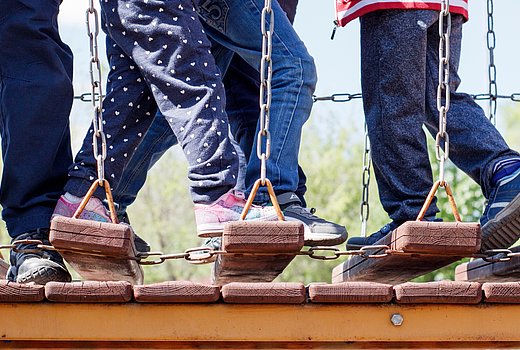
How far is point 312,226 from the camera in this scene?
10.5ft

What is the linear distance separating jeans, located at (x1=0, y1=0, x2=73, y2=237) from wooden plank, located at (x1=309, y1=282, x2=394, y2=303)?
2.72ft

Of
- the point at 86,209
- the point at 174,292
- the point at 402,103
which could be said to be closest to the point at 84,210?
the point at 86,209

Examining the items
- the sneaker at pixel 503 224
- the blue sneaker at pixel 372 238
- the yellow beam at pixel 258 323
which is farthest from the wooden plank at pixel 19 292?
the sneaker at pixel 503 224

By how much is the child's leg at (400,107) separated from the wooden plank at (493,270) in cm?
31

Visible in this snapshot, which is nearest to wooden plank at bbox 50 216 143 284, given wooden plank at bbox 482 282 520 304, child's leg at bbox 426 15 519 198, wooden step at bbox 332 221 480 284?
wooden step at bbox 332 221 480 284

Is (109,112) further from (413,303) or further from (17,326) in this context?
(413,303)

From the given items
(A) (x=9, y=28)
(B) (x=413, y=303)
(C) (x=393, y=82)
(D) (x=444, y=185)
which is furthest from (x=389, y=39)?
(A) (x=9, y=28)

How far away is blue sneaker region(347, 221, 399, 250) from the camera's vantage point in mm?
3418

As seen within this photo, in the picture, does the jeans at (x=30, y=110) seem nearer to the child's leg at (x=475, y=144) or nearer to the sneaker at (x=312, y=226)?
the sneaker at (x=312, y=226)

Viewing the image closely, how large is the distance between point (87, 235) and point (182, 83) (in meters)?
0.57

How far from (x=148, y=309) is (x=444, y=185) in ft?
2.69

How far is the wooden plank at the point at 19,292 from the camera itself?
282 centimetres

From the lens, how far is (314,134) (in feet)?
76.5

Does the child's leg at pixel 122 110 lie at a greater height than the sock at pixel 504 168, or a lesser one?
greater
